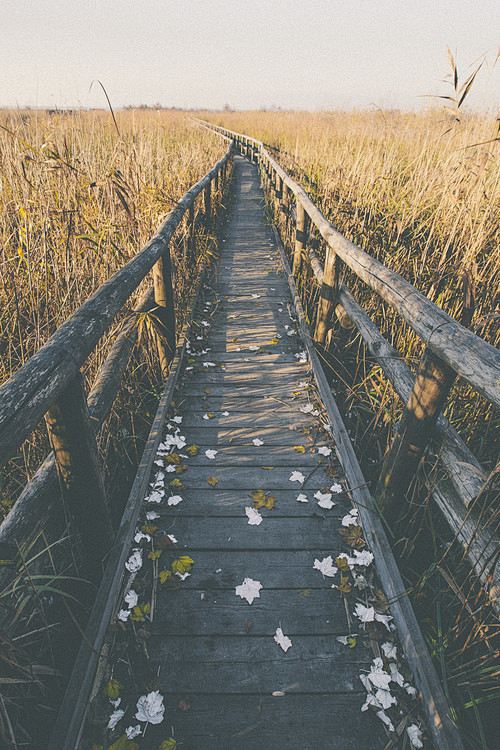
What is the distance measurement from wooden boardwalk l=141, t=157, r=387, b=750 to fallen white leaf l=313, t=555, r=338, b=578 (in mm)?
26

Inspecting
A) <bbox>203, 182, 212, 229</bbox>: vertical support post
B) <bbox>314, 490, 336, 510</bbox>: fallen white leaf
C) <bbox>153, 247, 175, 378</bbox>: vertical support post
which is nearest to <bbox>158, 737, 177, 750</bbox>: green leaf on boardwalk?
<bbox>314, 490, 336, 510</bbox>: fallen white leaf

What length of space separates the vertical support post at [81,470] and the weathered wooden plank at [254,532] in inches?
16.2

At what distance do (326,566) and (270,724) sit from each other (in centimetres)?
68

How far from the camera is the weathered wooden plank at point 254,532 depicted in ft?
6.94

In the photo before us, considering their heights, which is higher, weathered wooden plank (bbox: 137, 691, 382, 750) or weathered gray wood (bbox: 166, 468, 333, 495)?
weathered gray wood (bbox: 166, 468, 333, 495)

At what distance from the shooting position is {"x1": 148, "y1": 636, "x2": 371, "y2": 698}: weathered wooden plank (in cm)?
157

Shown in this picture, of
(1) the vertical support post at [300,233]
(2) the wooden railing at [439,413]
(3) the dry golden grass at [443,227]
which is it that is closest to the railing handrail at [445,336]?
(2) the wooden railing at [439,413]

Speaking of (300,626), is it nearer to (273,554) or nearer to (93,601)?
(273,554)

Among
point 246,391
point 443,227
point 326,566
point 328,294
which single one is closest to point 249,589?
point 326,566

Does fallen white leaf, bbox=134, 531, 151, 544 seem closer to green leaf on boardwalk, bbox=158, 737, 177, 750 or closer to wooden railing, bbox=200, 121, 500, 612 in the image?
green leaf on boardwalk, bbox=158, 737, 177, 750

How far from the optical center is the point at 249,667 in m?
1.62

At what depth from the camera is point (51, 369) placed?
122cm

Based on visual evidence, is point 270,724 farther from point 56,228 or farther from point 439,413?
point 56,228

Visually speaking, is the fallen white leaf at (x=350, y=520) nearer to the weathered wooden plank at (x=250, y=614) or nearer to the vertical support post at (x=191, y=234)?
the weathered wooden plank at (x=250, y=614)
